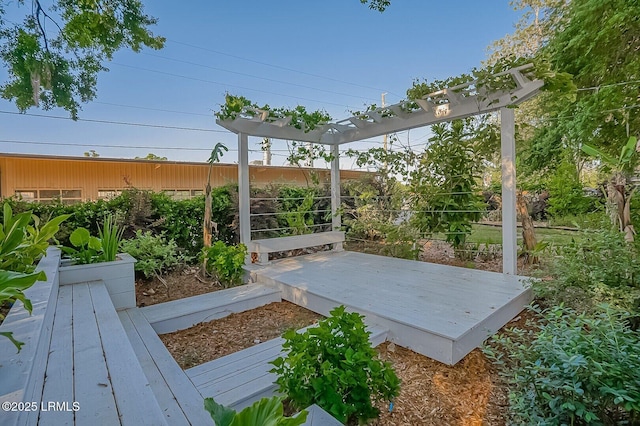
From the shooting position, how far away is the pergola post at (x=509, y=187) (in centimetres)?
373

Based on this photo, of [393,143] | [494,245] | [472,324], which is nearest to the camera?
[472,324]

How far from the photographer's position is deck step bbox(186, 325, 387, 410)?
1.68 metres

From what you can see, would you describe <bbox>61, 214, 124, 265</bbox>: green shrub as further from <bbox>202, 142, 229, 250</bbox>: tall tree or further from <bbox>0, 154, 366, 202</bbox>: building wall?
<bbox>0, 154, 366, 202</bbox>: building wall

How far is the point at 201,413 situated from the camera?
1.47m

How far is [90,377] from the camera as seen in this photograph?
52.3 inches

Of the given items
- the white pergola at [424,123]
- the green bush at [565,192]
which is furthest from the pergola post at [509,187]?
the green bush at [565,192]

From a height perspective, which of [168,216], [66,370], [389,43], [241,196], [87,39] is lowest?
[66,370]

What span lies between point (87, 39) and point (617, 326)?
5930 mm

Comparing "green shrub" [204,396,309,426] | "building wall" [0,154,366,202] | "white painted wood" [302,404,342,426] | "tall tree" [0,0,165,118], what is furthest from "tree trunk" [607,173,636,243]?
"tall tree" [0,0,165,118]

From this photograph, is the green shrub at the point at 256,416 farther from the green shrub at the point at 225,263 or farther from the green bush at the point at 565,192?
the green bush at the point at 565,192

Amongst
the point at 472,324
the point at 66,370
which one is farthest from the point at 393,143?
the point at 66,370

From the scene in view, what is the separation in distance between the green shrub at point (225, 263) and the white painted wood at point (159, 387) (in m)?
1.48

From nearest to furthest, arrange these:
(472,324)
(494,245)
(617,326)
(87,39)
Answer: (617,326)
(472,324)
(87,39)
(494,245)

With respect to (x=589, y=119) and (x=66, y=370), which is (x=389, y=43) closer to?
(x=589, y=119)
